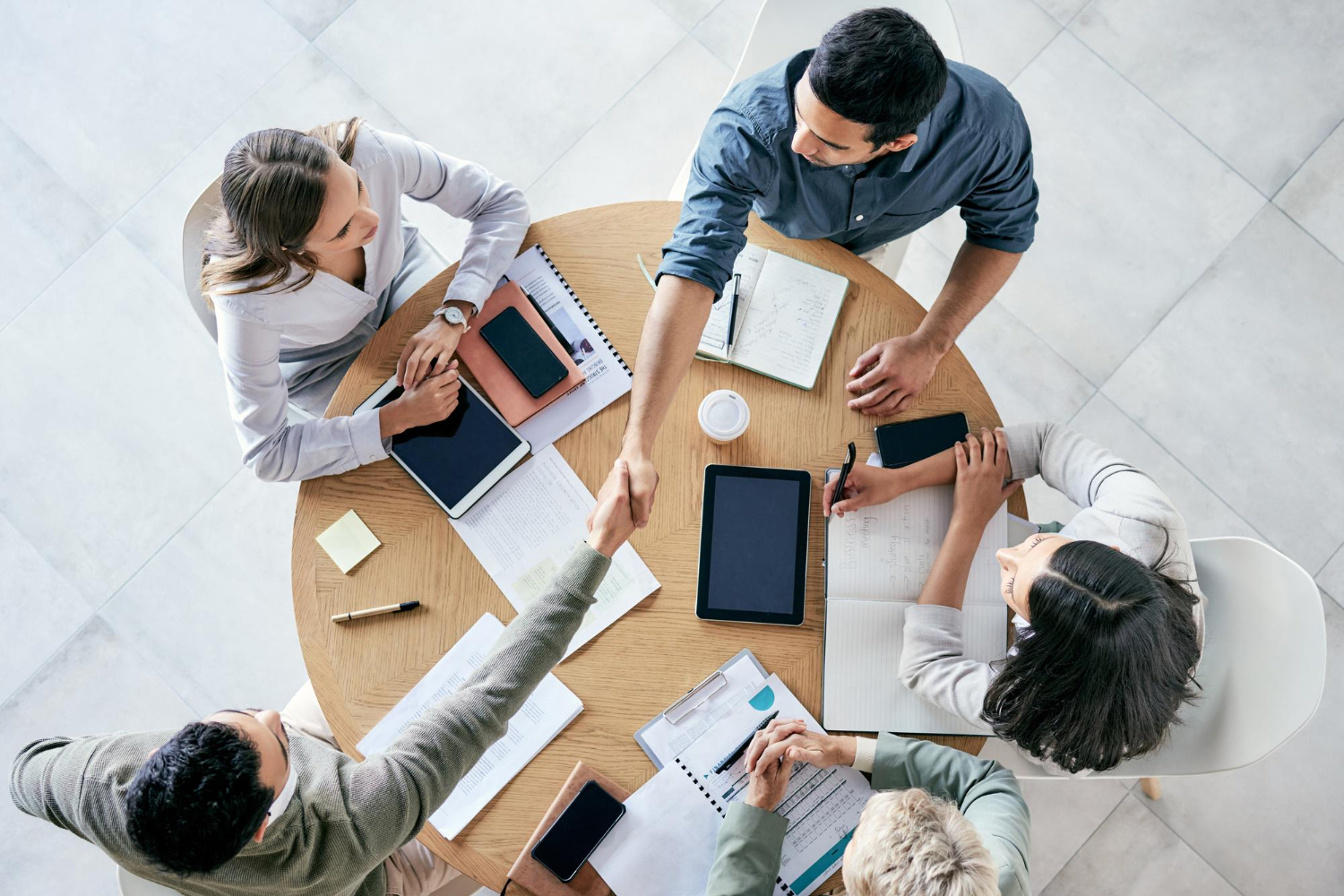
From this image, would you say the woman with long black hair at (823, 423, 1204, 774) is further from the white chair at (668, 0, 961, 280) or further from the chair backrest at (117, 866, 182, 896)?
the chair backrest at (117, 866, 182, 896)

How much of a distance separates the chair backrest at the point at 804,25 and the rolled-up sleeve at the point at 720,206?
0.25m

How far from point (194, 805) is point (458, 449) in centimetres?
64

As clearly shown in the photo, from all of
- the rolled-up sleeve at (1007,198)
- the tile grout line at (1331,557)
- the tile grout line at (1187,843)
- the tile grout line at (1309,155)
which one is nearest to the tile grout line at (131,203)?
the rolled-up sleeve at (1007,198)

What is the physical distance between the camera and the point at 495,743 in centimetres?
141

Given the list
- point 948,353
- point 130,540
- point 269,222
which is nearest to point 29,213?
point 130,540

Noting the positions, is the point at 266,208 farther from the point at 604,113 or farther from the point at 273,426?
the point at 604,113

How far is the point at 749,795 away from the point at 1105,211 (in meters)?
1.98

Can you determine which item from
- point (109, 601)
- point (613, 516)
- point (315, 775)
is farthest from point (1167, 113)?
point (109, 601)

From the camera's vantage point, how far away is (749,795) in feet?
4.53

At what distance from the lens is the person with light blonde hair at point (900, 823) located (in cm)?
121

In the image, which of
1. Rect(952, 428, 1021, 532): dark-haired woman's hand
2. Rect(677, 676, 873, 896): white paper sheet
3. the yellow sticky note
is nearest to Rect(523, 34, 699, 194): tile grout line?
the yellow sticky note

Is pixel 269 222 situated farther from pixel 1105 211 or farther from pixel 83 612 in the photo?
pixel 1105 211

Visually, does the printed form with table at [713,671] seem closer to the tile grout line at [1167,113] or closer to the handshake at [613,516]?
the handshake at [613,516]

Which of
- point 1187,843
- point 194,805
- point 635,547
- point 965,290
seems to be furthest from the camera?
point 1187,843
